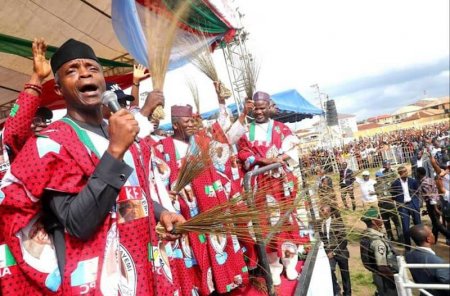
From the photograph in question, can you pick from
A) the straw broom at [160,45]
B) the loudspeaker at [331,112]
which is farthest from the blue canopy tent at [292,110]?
the straw broom at [160,45]

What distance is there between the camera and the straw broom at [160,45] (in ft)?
9.19

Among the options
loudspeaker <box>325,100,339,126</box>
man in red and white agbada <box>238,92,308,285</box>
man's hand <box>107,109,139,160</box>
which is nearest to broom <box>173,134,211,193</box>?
man in red and white agbada <box>238,92,308,285</box>

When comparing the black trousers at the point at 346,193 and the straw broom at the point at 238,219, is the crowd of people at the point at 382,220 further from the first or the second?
the straw broom at the point at 238,219

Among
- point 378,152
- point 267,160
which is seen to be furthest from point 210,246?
point 378,152

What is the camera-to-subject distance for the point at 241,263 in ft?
9.71

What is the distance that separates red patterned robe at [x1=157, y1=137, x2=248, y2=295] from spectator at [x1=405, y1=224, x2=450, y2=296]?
1557 mm

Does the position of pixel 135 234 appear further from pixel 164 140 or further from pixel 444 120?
pixel 444 120

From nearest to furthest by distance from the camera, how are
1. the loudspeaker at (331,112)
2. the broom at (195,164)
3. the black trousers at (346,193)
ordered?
the black trousers at (346,193)
the broom at (195,164)
the loudspeaker at (331,112)

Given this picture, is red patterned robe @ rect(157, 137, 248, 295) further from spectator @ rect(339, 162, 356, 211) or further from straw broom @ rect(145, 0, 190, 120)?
spectator @ rect(339, 162, 356, 211)

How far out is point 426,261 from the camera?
3.64m

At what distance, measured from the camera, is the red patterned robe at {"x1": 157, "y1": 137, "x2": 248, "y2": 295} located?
280 cm

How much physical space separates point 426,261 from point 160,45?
3272 millimetres

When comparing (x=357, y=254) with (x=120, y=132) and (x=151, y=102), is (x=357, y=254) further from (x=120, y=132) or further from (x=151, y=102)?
(x=120, y=132)

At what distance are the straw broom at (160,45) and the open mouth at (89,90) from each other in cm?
132
